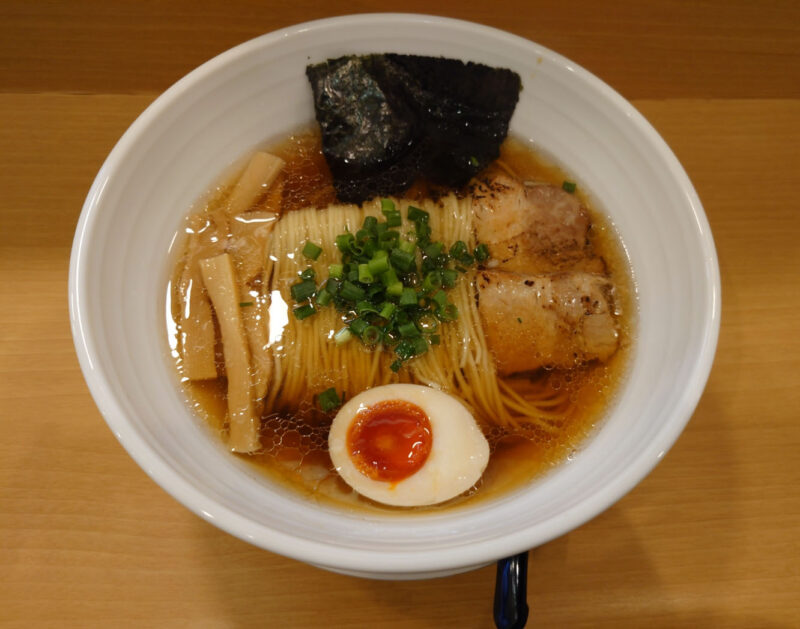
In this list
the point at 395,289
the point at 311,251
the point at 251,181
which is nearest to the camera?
the point at 395,289

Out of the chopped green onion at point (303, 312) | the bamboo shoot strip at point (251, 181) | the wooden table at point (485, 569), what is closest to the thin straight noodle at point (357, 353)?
the chopped green onion at point (303, 312)

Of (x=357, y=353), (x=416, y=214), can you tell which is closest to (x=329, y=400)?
(x=357, y=353)

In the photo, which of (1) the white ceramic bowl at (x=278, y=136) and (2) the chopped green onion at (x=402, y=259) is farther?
(2) the chopped green onion at (x=402, y=259)

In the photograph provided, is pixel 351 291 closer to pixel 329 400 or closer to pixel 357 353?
pixel 357 353

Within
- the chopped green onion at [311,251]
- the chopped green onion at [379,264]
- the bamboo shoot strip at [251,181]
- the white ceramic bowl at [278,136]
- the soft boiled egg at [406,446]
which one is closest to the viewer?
the white ceramic bowl at [278,136]

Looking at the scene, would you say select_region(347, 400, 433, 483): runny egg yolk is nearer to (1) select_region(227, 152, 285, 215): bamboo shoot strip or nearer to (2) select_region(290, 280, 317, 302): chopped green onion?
(2) select_region(290, 280, 317, 302): chopped green onion

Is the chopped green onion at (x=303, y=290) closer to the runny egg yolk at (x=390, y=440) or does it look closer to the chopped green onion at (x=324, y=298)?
the chopped green onion at (x=324, y=298)
